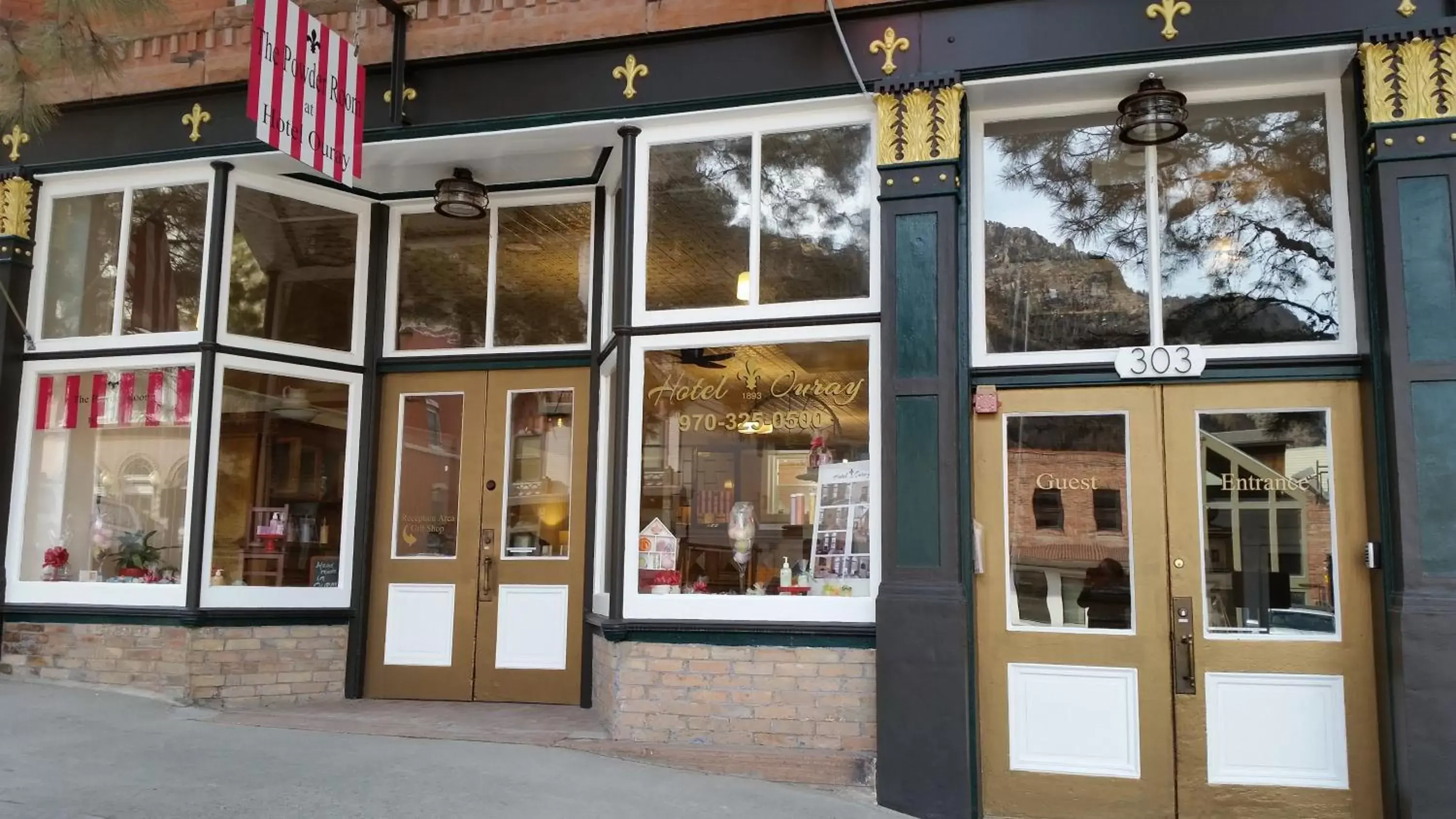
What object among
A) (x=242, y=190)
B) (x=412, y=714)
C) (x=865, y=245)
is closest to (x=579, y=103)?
(x=865, y=245)

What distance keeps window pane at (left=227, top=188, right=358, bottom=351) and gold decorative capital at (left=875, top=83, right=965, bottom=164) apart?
4.50m

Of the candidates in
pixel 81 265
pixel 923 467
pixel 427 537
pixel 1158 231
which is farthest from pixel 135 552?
pixel 1158 231

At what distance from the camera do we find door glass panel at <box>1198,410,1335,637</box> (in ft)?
20.2

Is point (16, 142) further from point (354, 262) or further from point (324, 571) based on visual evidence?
point (324, 571)

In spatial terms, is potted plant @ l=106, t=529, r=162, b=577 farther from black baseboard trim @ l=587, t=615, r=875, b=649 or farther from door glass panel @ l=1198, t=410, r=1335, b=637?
door glass panel @ l=1198, t=410, r=1335, b=637

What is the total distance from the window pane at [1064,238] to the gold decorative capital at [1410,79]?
1.25 m

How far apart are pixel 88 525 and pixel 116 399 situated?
3.27ft

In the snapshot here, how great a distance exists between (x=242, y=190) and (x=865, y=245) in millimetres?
4841

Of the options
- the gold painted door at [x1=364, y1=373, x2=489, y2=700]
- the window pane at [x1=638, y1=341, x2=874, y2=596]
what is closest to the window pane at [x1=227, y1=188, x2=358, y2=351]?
the gold painted door at [x1=364, y1=373, x2=489, y2=700]

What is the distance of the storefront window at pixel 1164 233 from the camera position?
21.2 feet

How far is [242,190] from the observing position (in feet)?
27.9

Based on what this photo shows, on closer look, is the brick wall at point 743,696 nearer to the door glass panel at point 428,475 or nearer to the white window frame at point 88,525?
the door glass panel at point 428,475

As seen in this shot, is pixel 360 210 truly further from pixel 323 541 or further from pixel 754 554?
pixel 754 554

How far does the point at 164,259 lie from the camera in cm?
855
